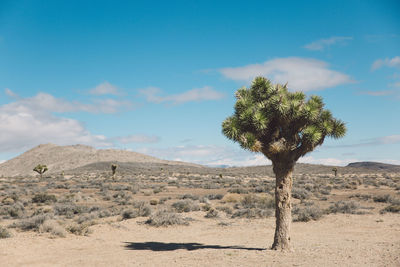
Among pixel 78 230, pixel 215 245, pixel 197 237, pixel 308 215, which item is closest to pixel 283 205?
pixel 215 245

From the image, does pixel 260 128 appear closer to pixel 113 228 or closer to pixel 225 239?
pixel 225 239

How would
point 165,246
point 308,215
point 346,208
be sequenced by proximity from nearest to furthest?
point 165,246, point 308,215, point 346,208

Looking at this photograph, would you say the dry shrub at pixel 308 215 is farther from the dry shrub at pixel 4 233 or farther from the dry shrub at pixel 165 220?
the dry shrub at pixel 4 233

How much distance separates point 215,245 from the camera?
13.5 meters

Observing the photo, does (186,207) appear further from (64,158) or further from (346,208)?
(64,158)

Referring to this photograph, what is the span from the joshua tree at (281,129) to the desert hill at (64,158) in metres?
111

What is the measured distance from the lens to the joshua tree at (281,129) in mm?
11016

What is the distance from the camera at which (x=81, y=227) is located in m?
15.8

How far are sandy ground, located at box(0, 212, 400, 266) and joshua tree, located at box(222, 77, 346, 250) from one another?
58.9 inches

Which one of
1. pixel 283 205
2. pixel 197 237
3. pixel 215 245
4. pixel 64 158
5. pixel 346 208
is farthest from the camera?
pixel 64 158

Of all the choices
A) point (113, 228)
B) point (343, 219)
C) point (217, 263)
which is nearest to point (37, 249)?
point (113, 228)

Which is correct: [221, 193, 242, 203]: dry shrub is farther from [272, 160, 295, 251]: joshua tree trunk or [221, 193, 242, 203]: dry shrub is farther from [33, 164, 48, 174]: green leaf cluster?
[33, 164, 48, 174]: green leaf cluster

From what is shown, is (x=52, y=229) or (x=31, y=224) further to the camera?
(x=31, y=224)

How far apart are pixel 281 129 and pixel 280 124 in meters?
0.18
